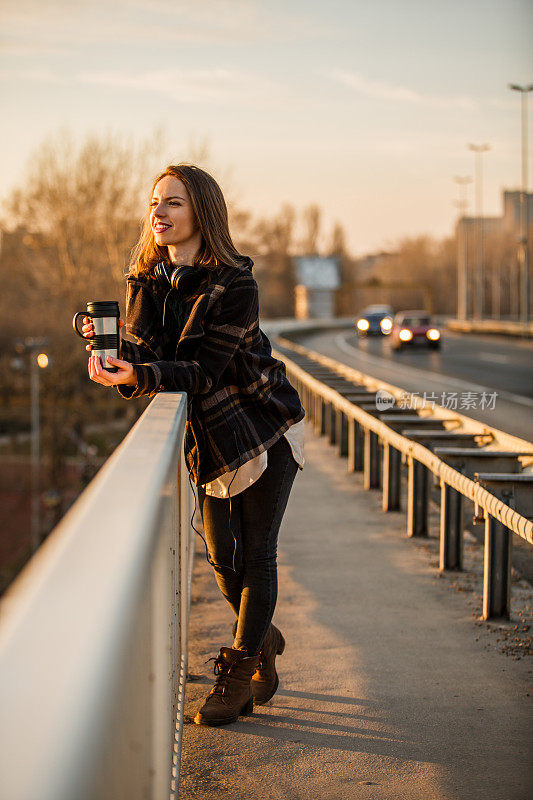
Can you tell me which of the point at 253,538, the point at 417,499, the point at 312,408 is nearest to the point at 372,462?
the point at 417,499

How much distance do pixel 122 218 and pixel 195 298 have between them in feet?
181

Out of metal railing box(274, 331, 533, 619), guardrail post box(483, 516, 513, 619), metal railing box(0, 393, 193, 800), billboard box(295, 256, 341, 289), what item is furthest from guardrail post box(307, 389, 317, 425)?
billboard box(295, 256, 341, 289)

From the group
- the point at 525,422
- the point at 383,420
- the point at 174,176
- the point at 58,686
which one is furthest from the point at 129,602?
the point at 525,422

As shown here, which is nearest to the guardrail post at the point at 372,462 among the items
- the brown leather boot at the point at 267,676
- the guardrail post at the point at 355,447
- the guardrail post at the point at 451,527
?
the guardrail post at the point at 355,447

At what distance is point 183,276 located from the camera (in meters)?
A: 3.29

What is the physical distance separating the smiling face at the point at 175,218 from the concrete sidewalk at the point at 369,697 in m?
1.64

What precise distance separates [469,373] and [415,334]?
13788 mm

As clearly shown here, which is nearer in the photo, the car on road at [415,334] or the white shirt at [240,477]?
the white shirt at [240,477]

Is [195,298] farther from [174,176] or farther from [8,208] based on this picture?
[8,208]

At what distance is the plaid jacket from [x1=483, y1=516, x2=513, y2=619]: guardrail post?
165 cm

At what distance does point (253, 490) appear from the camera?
3.38 metres

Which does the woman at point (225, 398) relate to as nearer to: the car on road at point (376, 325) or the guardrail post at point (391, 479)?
the guardrail post at point (391, 479)

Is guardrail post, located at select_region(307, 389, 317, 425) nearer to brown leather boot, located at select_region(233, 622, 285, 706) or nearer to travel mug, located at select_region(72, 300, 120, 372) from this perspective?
brown leather boot, located at select_region(233, 622, 285, 706)

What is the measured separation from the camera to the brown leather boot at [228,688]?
11.1 ft
